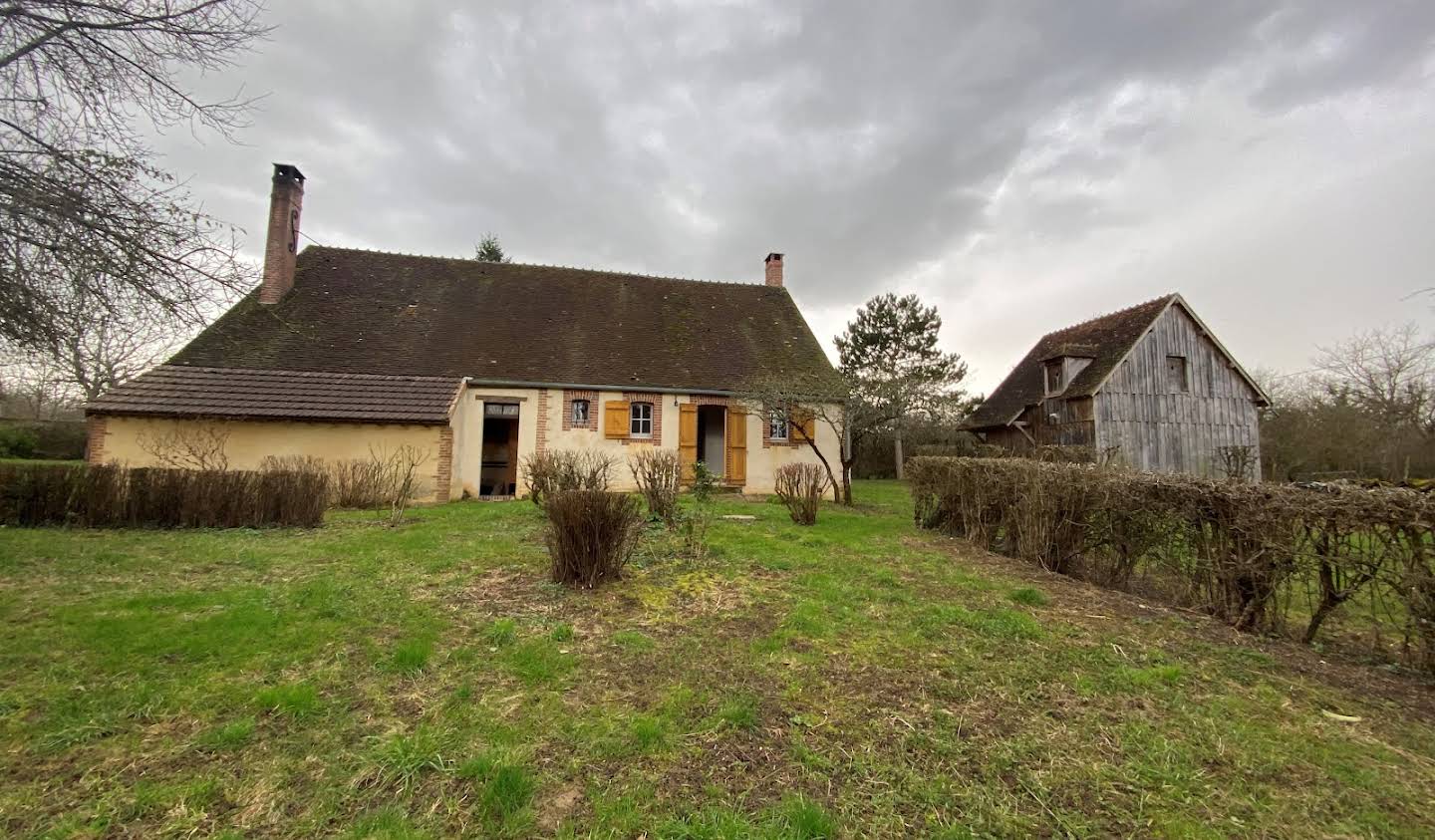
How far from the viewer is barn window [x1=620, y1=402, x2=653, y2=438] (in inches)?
569

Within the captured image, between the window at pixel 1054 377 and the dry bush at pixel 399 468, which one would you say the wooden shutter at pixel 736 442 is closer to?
the dry bush at pixel 399 468

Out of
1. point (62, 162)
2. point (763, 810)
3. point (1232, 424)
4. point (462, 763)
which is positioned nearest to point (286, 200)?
point (62, 162)

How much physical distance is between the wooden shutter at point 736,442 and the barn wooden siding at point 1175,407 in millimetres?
10720

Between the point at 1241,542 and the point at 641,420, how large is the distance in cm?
1176

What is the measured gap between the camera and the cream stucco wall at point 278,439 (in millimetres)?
11242

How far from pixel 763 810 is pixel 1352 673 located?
4.43m

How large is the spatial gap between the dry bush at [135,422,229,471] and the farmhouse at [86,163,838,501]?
0.04 meters

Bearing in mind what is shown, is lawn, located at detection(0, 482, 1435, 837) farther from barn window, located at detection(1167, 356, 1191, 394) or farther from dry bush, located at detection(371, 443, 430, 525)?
barn window, located at detection(1167, 356, 1191, 394)

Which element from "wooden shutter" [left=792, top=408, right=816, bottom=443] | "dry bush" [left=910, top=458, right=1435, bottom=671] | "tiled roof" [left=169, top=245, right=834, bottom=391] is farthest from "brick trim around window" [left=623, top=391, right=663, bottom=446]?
"dry bush" [left=910, top=458, right=1435, bottom=671]

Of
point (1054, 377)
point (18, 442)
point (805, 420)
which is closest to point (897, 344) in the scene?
point (1054, 377)

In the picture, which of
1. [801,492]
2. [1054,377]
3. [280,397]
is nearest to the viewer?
[801,492]

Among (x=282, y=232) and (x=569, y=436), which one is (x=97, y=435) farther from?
(x=569, y=436)

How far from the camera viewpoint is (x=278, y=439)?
463 inches

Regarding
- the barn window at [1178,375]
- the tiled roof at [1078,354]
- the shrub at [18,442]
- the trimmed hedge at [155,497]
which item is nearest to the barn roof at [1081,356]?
the tiled roof at [1078,354]
